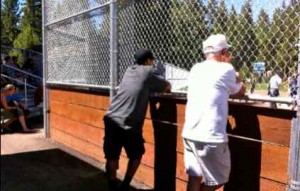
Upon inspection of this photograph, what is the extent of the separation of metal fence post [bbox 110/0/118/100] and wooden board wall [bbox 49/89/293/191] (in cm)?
55

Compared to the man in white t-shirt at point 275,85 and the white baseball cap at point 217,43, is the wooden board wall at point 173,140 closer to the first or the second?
the man in white t-shirt at point 275,85

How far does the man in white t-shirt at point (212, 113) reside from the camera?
371cm

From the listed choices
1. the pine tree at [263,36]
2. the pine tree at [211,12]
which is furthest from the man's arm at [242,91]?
the pine tree at [211,12]

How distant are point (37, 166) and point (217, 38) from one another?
13.8 feet

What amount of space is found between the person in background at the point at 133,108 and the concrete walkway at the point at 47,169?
2.34ft

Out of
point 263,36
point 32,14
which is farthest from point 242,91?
point 32,14

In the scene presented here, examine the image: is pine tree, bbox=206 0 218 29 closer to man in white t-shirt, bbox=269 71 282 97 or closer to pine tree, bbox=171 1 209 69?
pine tree, bbox=171 1 209 69

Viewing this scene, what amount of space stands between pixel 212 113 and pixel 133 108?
4.81 feet

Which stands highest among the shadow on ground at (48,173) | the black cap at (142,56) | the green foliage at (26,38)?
the green foliage at (26,38)

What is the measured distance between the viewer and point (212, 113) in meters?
3.73

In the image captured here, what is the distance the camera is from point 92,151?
23.7 ft

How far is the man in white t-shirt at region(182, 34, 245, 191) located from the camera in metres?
3.71

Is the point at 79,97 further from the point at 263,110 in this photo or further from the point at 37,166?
the point at 263,110

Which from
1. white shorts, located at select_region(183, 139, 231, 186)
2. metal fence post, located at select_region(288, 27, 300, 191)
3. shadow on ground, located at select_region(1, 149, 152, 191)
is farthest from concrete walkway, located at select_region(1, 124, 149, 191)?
metal fence post, located at select_region(288, 27, 300, 191)
